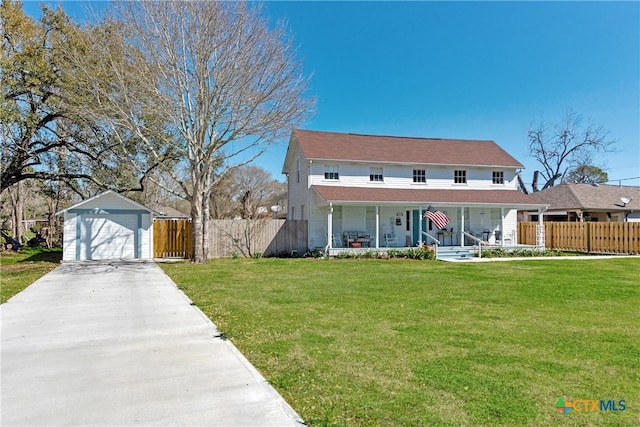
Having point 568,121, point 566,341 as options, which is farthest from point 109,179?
point 568,121

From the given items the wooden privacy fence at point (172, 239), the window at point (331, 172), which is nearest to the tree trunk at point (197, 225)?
the wooden privacy fence at point (172, 239)

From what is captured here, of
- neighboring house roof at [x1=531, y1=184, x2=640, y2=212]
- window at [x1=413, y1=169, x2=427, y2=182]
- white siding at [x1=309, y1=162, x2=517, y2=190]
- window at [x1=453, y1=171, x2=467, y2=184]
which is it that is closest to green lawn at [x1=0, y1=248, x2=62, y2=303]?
white siding at [x1=309, y1=162, x2=517, y2=190]

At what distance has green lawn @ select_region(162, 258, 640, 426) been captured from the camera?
3.61 m

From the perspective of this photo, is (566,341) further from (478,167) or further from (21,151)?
(21,151)

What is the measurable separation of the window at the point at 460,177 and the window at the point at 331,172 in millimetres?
7318

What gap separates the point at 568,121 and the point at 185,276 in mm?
44159

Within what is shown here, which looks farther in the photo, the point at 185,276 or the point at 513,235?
the point at 513,235

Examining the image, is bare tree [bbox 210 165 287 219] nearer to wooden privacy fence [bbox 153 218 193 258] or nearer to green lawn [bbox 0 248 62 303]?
wooden privacy fence [bbox 153 218 193 258]

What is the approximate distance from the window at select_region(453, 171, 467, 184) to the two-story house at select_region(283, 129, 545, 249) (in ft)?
0.20

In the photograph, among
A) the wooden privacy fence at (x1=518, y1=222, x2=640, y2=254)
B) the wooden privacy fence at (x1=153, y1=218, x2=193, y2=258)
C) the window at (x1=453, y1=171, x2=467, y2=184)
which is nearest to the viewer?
the wooden privacy fence at (x1=153, y1=218, x2=193, y2=258)

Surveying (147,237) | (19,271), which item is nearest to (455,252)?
(147,237)

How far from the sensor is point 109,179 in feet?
67.2

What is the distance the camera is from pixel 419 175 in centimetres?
2369

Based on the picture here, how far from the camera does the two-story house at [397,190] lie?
2131 cm
